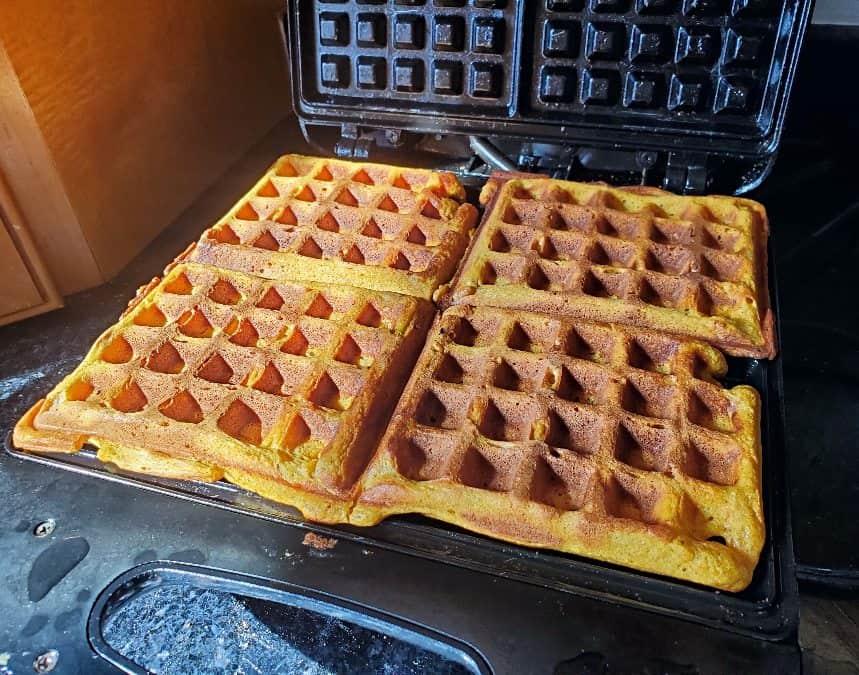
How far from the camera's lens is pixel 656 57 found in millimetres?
1623

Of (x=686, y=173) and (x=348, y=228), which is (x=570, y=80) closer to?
(x=686, y=173)

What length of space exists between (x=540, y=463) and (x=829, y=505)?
90 centimetres

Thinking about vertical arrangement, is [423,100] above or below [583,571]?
above

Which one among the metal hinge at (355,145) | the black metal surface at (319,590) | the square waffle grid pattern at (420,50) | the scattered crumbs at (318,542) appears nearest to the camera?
the black metal surface at (319,590)

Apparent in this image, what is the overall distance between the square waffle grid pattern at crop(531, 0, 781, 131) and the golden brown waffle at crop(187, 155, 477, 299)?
0.39 metres

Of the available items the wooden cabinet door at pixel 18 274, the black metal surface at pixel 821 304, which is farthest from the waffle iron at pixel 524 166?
the wooden cabinet door at pixel 18 274

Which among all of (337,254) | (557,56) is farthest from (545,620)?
(557,56)

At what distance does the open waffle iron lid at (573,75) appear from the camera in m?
1.58

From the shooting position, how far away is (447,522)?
1.06m

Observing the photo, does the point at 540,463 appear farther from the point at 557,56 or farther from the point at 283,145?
the point at 283,145

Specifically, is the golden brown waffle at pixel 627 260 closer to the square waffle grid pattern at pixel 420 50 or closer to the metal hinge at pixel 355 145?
the square waffle grid pattern at pixel 420 50

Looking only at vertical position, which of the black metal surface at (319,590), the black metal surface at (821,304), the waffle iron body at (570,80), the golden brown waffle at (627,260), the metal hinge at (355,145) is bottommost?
the black metal surface at (821,304)

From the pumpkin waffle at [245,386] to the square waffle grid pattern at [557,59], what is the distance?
Answer: 65 cm

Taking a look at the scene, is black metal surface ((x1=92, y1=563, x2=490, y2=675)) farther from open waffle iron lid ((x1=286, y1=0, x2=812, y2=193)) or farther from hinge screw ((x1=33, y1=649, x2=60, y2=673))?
open waffle iron lid ((x1=286, y1=0, x2=812, y2=193))
